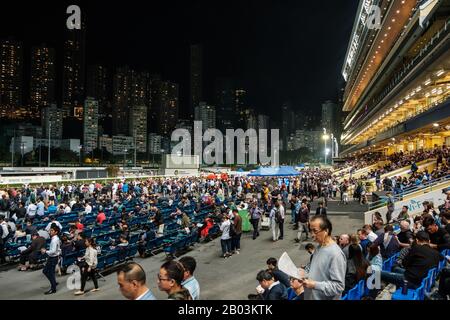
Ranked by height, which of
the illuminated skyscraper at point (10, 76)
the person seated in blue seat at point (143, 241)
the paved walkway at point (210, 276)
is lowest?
the paved walkway at point (210, 276)

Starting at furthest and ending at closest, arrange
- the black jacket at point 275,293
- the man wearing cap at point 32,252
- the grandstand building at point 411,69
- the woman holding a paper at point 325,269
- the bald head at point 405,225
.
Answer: the grandstand building at point 411,69, the man wearing cap at point 32,252, the bald head at point 405,225, the black jacket at point 275,293, the woman holding a paper at point 325,269

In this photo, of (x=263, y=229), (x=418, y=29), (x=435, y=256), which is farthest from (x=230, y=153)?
(x=435, y=256)

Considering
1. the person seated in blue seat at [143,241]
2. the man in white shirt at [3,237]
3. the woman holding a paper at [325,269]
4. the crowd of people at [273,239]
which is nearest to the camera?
the woman holding a paper at [325,269]

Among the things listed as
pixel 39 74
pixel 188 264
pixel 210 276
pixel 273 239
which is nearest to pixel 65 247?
pixel 210 276

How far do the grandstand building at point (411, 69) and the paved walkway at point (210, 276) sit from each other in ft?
57.7

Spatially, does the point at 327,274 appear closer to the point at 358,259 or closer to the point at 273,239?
the point at 358,259

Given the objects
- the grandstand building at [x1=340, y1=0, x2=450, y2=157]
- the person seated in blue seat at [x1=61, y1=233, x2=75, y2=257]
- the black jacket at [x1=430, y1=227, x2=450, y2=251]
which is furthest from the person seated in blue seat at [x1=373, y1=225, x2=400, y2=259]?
the grandstand building at [x1=340, y1=0, x2=450, y2=157]

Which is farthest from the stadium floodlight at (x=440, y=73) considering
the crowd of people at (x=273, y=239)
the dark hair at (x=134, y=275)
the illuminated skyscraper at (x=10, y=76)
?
the illuminated skyscraper at (x=10, y=76)

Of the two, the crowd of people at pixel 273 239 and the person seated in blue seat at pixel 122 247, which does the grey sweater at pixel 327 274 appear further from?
the person seated in blue seat at pixel 122 247

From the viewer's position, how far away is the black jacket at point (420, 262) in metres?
5.78

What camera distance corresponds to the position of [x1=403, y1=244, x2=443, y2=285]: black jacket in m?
5.78

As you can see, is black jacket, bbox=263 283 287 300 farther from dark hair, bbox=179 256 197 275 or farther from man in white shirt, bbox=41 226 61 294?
man in white shirt, bbox=41 226 61 294
